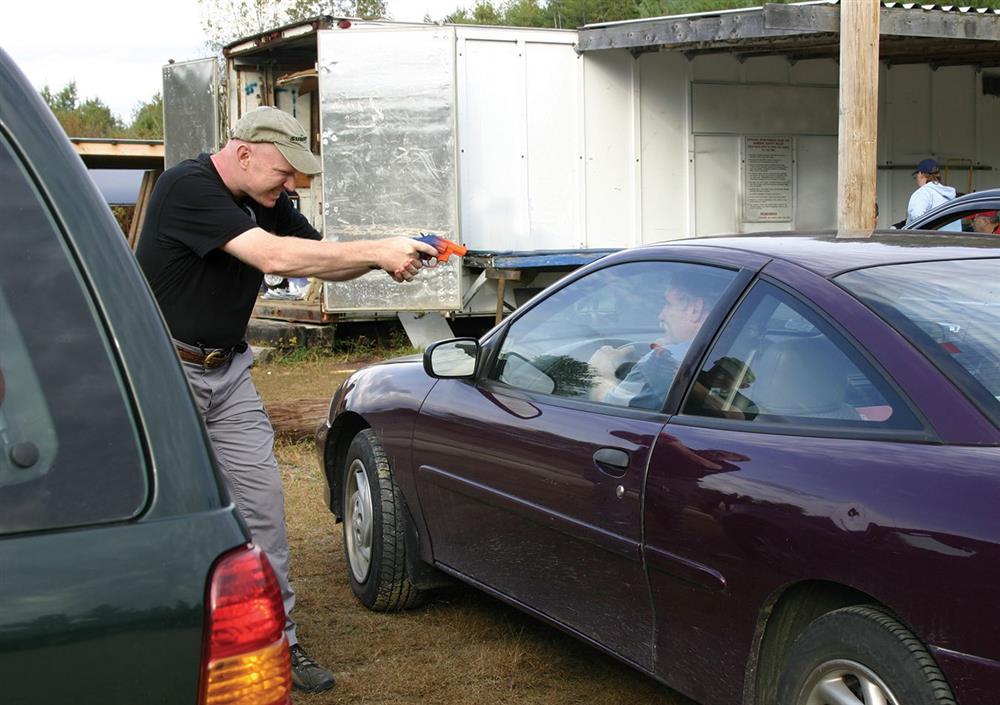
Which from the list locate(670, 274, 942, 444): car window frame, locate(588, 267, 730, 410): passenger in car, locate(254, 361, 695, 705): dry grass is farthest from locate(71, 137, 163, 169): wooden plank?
locate(670, 274, 942, 444): car window frame

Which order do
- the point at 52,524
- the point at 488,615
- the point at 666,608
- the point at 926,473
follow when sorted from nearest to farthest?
the point at 52,524 → the point at 926,473 → the point at 666,608 → the point at 488,615

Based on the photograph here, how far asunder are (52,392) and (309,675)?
2.68 meters

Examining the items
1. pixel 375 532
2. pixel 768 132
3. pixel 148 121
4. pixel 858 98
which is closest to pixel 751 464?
pixel 375 532

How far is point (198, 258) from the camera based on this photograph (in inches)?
154

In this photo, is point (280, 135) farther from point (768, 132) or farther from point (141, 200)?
point (141, 200)

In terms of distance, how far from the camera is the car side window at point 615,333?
11.5ft

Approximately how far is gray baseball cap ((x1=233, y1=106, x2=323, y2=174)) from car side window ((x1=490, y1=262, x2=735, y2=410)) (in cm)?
93

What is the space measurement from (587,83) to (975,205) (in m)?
6.78

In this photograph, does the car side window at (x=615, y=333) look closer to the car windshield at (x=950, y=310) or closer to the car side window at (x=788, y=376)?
the car side window at (x=788, y=376)

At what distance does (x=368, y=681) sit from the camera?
14.1ft

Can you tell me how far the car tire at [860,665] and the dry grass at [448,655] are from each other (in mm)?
1215

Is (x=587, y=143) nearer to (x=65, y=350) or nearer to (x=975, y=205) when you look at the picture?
(x=975, y=205)

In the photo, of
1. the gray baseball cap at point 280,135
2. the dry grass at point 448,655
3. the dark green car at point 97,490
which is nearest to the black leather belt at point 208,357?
the gray baseball cap at point 280,135

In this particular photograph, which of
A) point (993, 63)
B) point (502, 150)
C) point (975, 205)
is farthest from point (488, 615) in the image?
point (993, 63)
